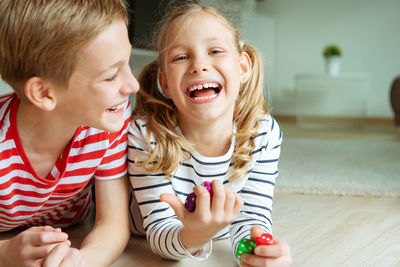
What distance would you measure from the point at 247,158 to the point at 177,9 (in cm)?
37

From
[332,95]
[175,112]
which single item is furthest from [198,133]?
[332,95]

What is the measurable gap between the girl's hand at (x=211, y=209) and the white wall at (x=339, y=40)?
143 inches

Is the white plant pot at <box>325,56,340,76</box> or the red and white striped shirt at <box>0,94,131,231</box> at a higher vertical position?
the red and white striped shirt at <box>0,94,131,231</box>

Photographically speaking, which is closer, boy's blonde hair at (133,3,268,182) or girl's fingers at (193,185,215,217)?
girl's fingers at (193,185,215,217)

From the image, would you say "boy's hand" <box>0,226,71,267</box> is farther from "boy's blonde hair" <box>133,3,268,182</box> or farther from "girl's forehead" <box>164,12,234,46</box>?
"girl's forehead" <box>164,12,234,46</box>

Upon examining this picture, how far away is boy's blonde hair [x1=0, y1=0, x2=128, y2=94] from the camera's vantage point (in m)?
0.79

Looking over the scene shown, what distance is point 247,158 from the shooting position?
103 cm

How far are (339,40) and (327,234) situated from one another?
3449mm

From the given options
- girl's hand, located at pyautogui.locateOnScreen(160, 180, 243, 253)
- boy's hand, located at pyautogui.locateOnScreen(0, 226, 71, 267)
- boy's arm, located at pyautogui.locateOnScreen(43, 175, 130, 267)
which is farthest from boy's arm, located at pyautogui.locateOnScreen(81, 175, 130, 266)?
girl's hand, located at pyautogui.locateOnScreen(160, 180, 243, 253)

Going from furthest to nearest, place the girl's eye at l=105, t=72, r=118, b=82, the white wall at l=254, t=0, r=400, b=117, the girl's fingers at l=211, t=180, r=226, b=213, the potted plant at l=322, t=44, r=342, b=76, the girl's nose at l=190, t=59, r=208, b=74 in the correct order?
1. the white wall at l=254, t=0, r=400, b=117
2. the potted plant at l=322, t=44, r=342, b=76
3. the girl's nose at l=190, t=59, r=208, b=74
4. the girl's eye at l=105, t=72, r=118, b=82
5. the girl's fingers at l=211, t=180, r=226, b=213

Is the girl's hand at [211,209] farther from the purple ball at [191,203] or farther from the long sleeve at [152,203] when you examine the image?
the long sleeve at [152,203]

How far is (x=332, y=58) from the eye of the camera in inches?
158

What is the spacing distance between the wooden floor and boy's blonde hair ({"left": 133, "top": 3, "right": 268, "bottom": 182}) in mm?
190

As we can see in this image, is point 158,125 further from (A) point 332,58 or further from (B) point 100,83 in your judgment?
(A) point 332,58
